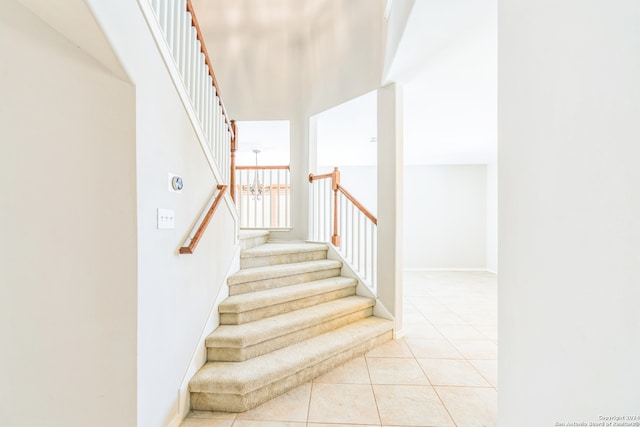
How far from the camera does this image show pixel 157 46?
1.54 m

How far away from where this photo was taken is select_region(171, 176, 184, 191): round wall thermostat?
1.66 metres

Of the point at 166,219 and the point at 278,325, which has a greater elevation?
the point at 166,219

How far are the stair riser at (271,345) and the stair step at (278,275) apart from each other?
57cm

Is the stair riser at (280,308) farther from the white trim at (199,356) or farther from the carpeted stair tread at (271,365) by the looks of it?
the carpeted stair tread at (271,365)

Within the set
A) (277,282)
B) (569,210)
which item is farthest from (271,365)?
(569,210)

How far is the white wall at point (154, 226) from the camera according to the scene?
136 cm

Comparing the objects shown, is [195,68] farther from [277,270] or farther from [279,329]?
[279,329]

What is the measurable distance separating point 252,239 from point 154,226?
199cm

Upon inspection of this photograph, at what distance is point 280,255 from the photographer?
3127mm

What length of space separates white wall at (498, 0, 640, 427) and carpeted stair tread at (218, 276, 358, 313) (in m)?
1.83

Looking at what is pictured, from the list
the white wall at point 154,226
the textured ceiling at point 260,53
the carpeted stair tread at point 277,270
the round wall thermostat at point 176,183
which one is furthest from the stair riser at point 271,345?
the textured ceiling at point 260,53

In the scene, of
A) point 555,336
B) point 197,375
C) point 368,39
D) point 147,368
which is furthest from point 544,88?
point 368,39

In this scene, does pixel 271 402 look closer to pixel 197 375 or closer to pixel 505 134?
pixel 197 375

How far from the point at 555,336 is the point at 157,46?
216 centimetres
